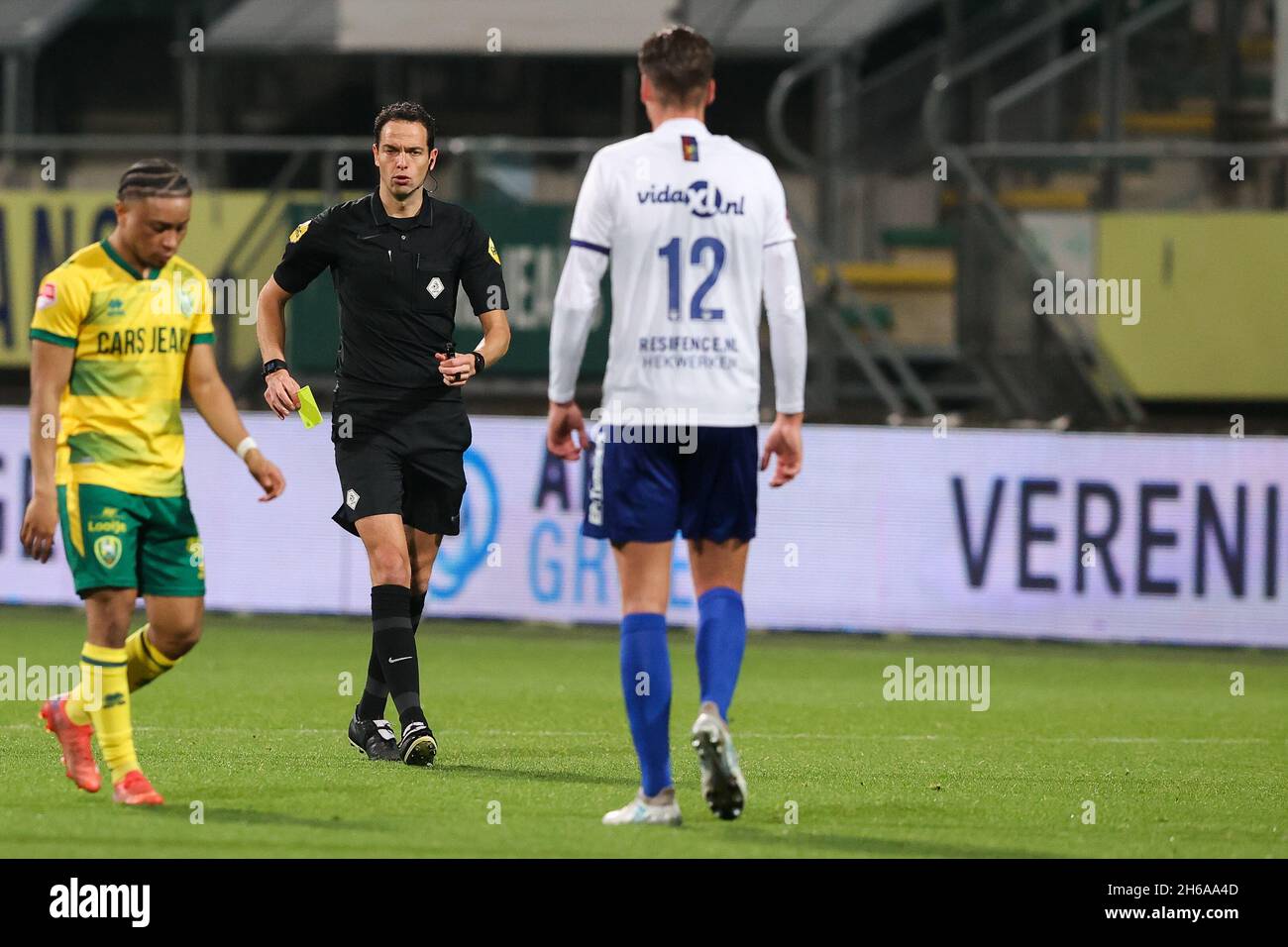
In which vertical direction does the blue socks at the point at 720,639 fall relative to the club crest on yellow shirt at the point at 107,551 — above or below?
below

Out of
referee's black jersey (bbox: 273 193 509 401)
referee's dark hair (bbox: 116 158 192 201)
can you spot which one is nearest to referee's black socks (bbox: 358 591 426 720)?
referee's black jersey (bbox: 273 193 509 401)

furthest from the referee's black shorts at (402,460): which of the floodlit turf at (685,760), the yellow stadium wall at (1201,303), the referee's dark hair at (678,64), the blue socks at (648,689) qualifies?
the yellow stadium wall at (1201,303)

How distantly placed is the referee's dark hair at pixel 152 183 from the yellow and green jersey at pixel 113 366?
0.20 meters

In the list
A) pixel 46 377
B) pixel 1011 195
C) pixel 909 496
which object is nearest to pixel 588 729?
pixel 46 377

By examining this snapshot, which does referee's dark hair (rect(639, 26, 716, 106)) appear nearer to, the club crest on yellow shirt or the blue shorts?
the blue shorts

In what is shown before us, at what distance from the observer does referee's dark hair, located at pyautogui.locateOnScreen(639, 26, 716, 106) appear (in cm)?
684

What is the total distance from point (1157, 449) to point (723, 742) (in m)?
8.82

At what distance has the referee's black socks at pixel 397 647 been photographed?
8.53m

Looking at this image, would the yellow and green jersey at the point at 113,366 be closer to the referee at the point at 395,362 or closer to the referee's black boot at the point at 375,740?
the referee at the point at 395,362

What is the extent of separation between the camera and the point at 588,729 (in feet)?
32.9

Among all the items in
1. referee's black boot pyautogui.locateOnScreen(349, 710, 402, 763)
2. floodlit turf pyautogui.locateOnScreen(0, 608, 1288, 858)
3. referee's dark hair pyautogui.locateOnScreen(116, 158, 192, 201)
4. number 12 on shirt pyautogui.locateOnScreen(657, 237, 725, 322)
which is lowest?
floodlit turf pyautogui.locateOnScreen(0, 608, 1288, 858)

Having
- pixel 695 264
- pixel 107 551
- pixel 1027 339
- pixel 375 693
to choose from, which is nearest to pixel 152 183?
pixel 107 551

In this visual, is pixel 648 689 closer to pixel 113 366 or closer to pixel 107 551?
pixel 107 551
